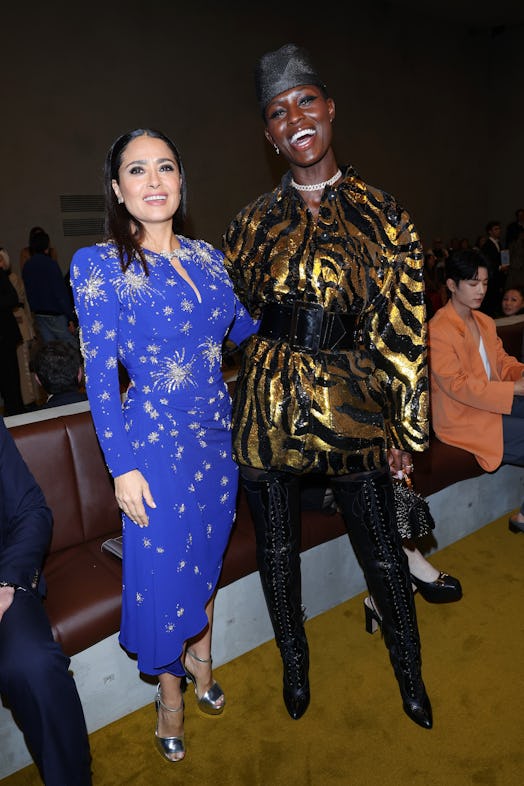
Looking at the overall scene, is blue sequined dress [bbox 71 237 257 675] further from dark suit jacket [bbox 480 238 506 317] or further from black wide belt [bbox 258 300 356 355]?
dark suit jacket [bbox 480 238 506 317]

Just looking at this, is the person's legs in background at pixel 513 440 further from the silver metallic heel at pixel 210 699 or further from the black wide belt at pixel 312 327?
the silver metallic heel at pixel 210 699

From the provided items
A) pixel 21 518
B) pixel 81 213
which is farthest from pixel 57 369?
pixel 81 213

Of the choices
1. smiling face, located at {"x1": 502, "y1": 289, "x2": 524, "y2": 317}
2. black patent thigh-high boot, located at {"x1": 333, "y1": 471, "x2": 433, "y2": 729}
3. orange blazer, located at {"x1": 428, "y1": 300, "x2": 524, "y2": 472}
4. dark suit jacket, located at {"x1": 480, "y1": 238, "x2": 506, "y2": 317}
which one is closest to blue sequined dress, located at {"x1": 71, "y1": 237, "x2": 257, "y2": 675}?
black patent thigh-high boot, located at {"x1": 333, "y1": 471, "x2": 433, "y2": 729}

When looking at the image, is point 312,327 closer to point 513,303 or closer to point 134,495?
point 134,495

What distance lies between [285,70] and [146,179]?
16.9 inches

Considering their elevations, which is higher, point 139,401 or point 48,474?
point 139,401

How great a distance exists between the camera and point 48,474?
2.21 metres

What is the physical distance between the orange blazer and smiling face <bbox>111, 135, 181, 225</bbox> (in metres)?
1.55

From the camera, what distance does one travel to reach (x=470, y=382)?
2.88 metres

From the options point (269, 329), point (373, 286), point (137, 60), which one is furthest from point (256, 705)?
point (137, 60)

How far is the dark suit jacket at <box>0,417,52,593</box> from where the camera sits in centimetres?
171

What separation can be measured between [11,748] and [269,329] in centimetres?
133

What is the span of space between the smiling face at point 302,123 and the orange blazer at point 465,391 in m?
1.39

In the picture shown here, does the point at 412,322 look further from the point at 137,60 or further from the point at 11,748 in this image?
the point at 137,60
